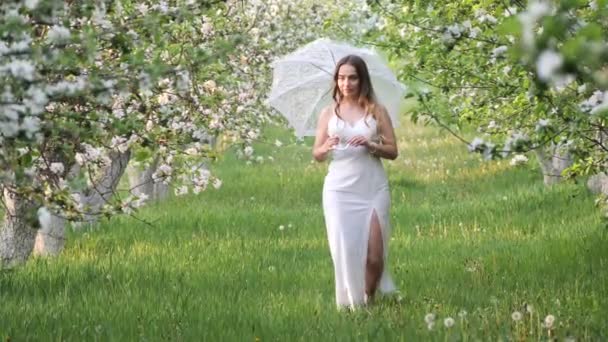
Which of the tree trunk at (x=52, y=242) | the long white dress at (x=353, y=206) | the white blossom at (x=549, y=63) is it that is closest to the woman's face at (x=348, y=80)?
the long white dress at (x=353, y=206)

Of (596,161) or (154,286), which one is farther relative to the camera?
(154,286)

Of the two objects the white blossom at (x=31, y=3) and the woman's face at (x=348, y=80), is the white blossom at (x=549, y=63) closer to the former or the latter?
the white blossom at (x=31, y=3)

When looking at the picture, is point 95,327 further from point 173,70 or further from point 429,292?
point 429,292

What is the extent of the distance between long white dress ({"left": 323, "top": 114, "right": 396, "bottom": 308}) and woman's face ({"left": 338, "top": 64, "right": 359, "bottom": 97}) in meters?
0.22

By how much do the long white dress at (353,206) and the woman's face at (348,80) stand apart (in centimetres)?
22

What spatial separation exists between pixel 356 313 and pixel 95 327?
184cm

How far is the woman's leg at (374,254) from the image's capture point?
802cm

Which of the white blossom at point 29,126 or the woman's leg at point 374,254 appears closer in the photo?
the white blossom at point 29,126

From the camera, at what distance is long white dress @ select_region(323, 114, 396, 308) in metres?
7.95

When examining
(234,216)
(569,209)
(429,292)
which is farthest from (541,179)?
(429,292)

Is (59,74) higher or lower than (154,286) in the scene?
higher

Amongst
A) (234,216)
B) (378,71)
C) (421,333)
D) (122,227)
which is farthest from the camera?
(234,216)

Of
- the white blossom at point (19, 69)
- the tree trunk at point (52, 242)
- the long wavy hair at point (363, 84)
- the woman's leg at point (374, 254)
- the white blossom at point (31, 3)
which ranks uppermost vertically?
the white blossom at point (31, 3)

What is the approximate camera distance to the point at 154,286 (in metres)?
8.89
